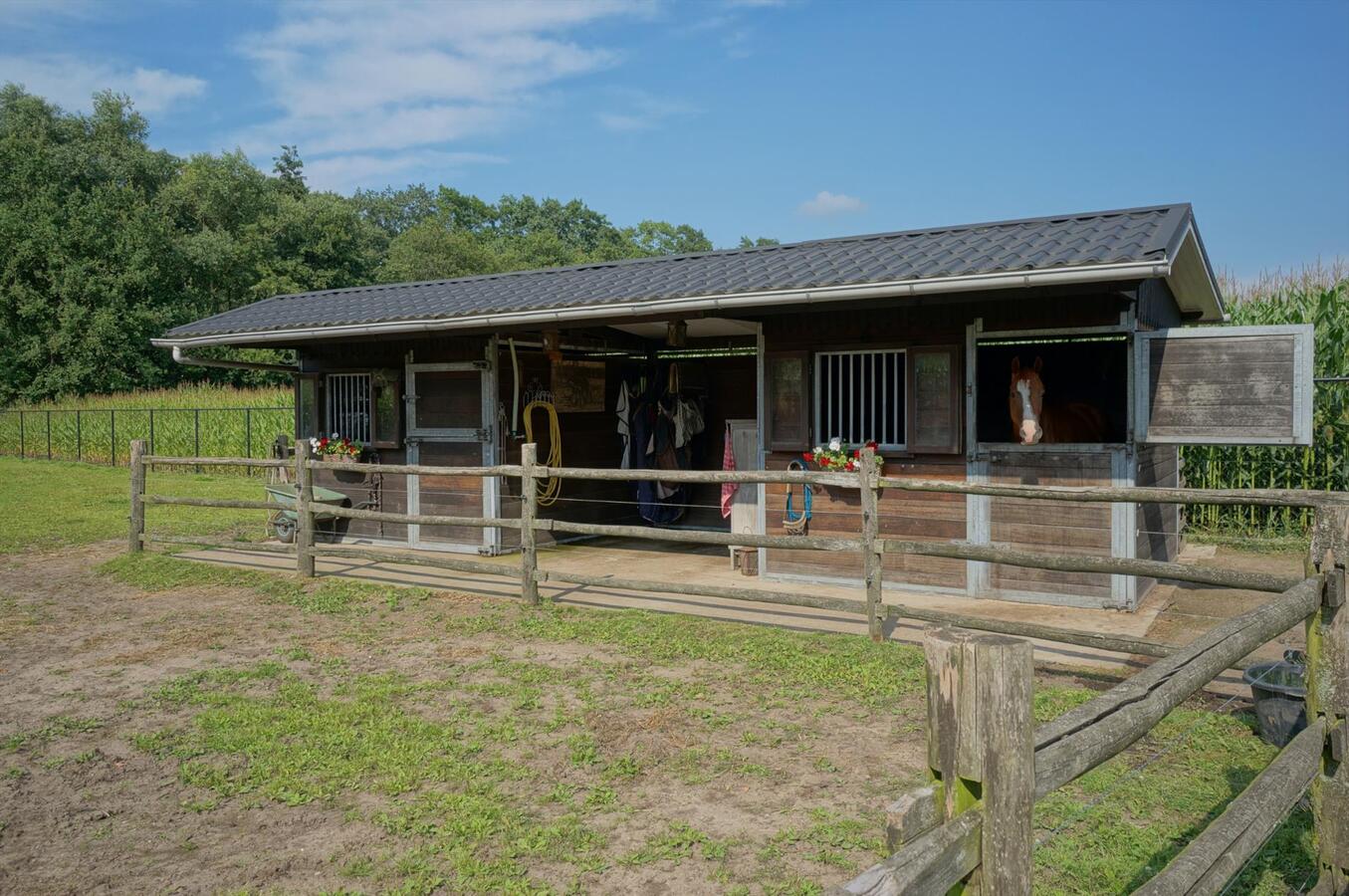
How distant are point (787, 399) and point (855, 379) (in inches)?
22.4

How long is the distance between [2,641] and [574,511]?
18.5 ft

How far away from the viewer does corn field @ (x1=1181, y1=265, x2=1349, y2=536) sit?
9.90 m

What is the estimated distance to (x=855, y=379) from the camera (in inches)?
308

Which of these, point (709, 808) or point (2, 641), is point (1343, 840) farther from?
point (2, 641)

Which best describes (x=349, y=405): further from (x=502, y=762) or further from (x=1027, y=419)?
(x=502, y=762)

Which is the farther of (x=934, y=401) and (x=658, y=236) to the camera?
(x=658, y=236)

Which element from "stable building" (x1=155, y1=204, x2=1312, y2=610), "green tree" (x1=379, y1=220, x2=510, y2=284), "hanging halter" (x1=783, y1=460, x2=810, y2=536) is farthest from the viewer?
"green tree" (x1=379, y1=220, x2=510, y2=284)

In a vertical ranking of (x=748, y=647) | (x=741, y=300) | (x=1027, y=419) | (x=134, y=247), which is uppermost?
(x=134, y=247)

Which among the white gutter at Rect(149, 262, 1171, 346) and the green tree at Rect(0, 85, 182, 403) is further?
the green tree at Rect(0, 85, 182, 403)

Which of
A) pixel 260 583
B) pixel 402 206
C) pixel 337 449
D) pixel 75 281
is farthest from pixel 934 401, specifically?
pixel 402 206

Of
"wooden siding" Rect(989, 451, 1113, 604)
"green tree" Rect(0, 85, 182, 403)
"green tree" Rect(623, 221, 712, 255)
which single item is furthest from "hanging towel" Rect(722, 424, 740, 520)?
"green tree" Rect(623, 221, 712, 255)

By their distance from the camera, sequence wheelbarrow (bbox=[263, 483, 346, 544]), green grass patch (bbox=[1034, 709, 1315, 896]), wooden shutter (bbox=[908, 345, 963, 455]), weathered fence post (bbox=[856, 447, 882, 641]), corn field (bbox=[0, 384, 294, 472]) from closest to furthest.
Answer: green grass patch (bbox=[1034, 709, 1315, 896]), weathered fence post (bbox=[856, 447, 882, 641]), wooden shutter (bbox=[908, 345, 963, 455]), wheelbarrow (bbox=[263, 483, 346, 544]), corn field (bbox=[0, 384, 294, 472])

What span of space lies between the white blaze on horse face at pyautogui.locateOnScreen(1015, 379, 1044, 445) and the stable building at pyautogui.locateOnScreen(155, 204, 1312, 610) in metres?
0.02

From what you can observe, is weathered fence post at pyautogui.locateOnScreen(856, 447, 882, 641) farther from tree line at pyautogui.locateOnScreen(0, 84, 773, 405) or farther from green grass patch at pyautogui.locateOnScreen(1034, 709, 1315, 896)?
tree line at pyautogui.locateOnScreen(0, 84, 773, 405)
